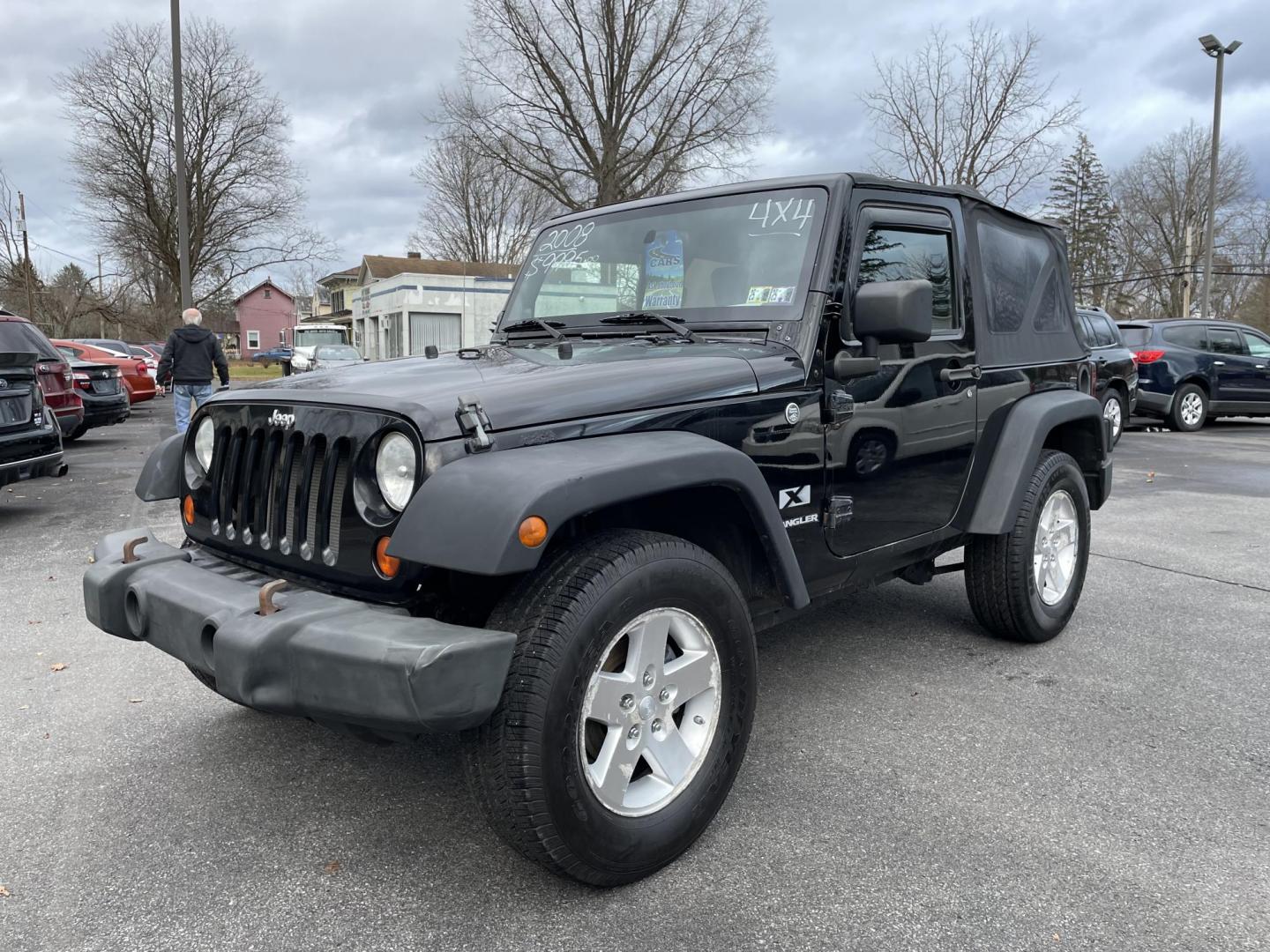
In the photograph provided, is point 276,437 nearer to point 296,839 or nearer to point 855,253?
point 296,839

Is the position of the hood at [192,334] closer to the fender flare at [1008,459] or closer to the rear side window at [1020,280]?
the rear side window at [1020,280]

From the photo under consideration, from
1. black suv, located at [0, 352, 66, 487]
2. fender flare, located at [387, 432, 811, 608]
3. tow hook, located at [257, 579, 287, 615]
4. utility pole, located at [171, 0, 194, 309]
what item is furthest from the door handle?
utility pole, located at [171, 0, 194, 309]

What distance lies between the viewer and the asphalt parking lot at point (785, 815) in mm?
2246

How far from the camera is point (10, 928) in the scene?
2246 mm

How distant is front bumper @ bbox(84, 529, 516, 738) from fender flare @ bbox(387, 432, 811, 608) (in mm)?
180

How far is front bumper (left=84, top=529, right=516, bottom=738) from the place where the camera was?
1.97m

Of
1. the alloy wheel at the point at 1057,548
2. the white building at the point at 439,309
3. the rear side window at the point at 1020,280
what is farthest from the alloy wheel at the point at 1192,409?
Result: the white building at the point at 439,309

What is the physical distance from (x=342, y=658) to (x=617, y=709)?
697 millimetres

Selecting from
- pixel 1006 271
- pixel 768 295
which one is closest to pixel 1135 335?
pixel 1006 271

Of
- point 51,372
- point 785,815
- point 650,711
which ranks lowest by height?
point 785,815

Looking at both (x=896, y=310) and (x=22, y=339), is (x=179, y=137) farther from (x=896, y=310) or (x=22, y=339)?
(x=896, y=310)

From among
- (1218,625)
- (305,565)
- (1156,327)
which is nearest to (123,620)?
(305,565)

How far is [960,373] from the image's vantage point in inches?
142

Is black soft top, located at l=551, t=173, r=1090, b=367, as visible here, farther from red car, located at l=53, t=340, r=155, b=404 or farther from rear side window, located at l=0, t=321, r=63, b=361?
red car, located at l=53, t=340, r=155, b=404
